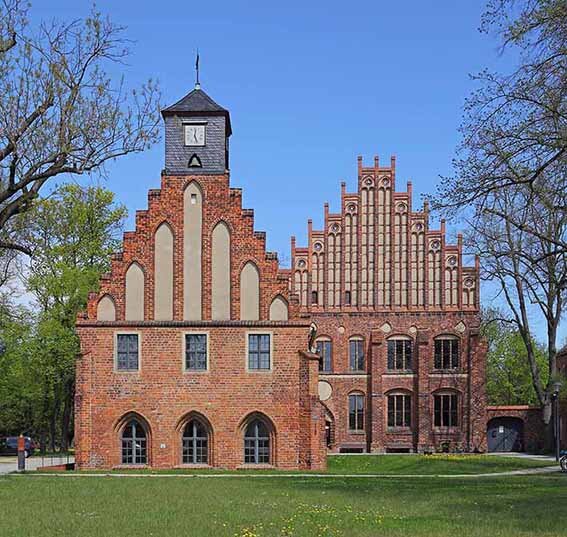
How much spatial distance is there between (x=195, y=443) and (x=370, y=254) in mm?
20437

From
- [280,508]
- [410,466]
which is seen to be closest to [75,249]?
[410,466]

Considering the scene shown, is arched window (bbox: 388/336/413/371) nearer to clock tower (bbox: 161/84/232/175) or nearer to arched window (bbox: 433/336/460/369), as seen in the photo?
arched window (bbox: 433/336/460/369)

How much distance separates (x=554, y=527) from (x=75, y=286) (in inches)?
1564

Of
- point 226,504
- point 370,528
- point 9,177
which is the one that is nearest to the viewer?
point 370,528

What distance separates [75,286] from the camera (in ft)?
174

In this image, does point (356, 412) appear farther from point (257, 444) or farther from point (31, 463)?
point (257, 444)

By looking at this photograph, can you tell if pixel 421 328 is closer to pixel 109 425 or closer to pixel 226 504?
pixel 109 425

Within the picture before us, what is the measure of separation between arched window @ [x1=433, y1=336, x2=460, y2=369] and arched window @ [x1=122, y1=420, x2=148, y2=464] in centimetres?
2139

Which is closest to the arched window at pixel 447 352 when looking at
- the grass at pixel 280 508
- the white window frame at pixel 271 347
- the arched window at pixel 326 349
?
the arched window at pixel 326 349

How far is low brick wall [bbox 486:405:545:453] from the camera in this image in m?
53.6

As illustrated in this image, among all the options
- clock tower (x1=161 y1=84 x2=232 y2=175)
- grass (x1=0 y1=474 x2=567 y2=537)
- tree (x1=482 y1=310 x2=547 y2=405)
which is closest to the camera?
grass (x1=0 y1=474 x2=567 y2=537)

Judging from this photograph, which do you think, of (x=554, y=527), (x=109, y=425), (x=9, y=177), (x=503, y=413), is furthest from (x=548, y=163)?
(x=503, y=413)

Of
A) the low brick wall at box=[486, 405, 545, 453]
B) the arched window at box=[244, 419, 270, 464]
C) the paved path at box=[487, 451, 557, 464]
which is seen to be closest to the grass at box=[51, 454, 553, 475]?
the arched window at box=[244, 419, 270, 464]

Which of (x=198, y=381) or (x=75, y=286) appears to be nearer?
(x=198, y=381)
